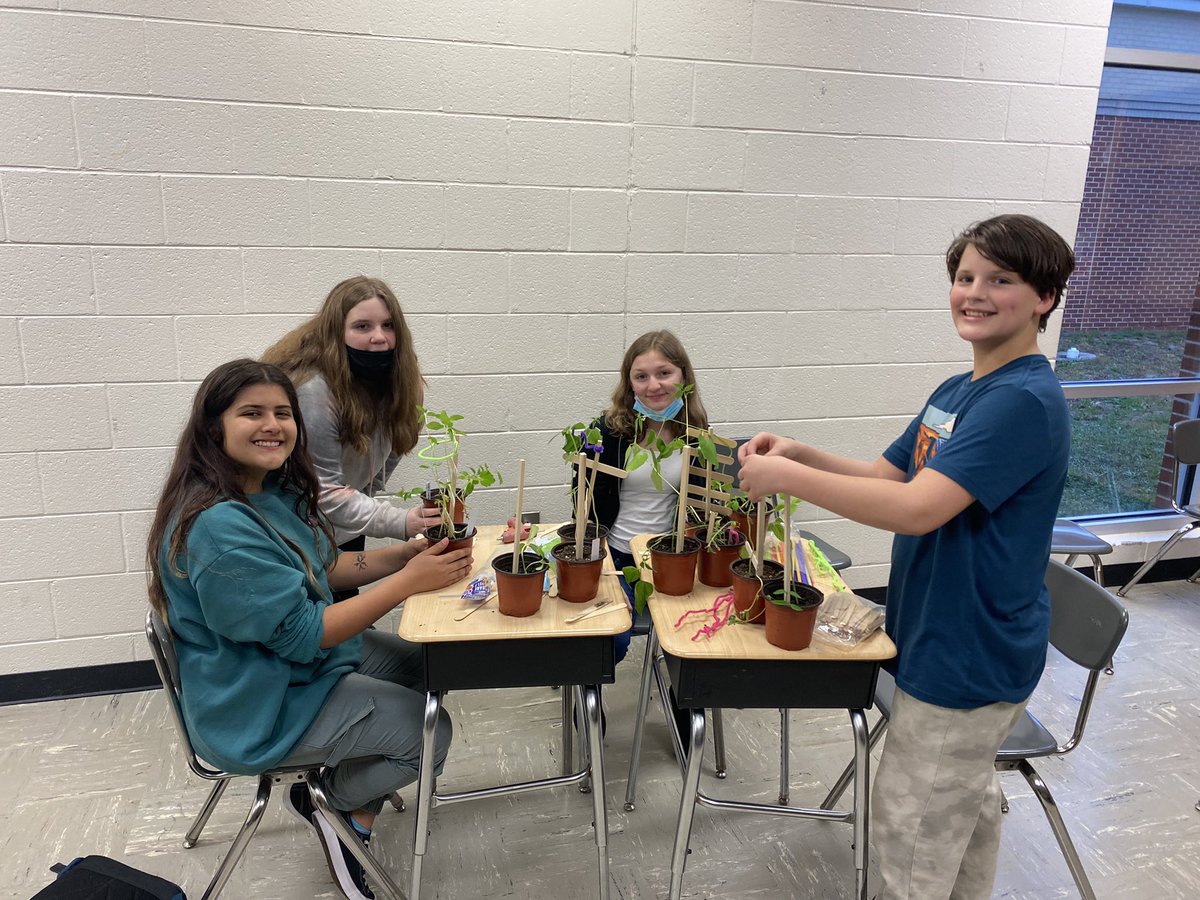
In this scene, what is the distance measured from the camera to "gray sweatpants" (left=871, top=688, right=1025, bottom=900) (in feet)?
4.67

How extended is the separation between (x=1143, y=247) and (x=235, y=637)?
13.2ft

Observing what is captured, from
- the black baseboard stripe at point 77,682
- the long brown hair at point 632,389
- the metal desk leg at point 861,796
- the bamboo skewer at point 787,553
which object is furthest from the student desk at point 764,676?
the black baseboard stripe at point 77,682

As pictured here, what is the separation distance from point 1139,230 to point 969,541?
3.05 meters

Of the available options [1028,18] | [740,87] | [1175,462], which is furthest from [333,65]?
[1175,462]

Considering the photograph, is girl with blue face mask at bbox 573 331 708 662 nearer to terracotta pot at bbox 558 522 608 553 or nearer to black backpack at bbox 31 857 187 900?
terracotta pot at bbox 558 522 608 553

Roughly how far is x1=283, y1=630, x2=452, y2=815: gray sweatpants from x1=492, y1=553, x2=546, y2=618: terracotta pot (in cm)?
32

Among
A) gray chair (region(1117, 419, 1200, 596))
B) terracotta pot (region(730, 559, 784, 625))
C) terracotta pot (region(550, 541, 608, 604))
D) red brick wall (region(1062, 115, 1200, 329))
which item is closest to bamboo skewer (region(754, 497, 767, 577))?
terracotta pot (region(730, 559, 784, 625))

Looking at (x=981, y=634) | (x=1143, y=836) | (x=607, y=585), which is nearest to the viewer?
(x=981, y=634)

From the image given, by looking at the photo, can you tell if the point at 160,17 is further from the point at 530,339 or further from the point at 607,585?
the point at 607,585

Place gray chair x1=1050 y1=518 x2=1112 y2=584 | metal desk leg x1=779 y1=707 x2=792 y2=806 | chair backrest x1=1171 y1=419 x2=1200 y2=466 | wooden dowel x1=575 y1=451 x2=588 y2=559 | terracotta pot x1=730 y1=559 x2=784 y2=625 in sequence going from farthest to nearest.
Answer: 1. chair backrest x1=1171 y1=419 x2=1200 y2=466
2. gray chair x1=1050 y1=518 x2=1112 y2=584
3. metal desk leg x1=779 y1=707 x2=792 y2=806
4. wooden dowel x1=575 y1=451 x2=588 y2=559
5. terracotta pot x1=730 y1=559 x2=784 y2=625

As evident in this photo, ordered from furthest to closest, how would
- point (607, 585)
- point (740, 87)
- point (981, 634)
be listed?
point (740, 87) → point (607, 585) → point (981, 634)

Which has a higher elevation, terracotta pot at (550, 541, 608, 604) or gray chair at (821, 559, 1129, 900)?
terracotta pot at (550, 541, 608, 604)

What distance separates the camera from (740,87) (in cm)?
262

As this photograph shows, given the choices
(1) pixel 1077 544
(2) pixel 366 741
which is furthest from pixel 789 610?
(1) pixel 1077 544
